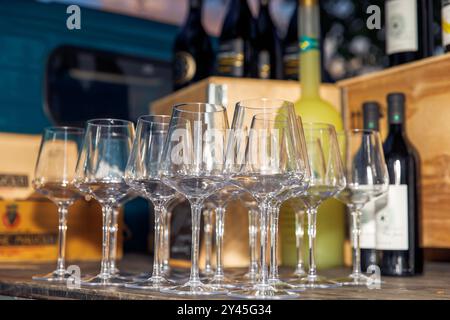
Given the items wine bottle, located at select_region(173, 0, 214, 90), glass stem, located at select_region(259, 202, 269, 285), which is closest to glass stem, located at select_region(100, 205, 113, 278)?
glass stem, located at select_region(259, 202, 269, 285)

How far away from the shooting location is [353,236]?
113 centimetres

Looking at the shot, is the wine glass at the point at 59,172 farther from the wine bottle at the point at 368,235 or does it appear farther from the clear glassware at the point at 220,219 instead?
the wine bottle at the point at 368,235

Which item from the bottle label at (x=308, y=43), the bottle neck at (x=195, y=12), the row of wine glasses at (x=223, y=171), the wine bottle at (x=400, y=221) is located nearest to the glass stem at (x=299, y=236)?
the row of wine glasses at (x=223, y=171)

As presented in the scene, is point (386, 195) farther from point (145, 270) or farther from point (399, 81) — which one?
point (145, 270)

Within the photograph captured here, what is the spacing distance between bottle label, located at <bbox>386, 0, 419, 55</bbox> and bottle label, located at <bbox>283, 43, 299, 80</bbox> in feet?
1.04

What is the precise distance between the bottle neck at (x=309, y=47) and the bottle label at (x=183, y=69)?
14.6 inches

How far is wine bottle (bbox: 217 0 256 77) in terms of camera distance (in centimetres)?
157

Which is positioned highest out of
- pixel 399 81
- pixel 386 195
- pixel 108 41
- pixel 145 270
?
pixel 108 41

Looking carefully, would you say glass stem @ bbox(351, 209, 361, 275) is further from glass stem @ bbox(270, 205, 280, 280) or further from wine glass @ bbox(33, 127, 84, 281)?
wine glass @ bbox(33, 127, 84, 281)

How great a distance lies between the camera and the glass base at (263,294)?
2.67 ft

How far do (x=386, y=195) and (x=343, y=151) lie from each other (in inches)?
4.4

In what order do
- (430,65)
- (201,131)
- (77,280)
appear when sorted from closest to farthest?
1. (201,131)
2. (77,280)
3. (430,65)

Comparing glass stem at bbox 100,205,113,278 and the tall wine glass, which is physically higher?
the tall wine glass
